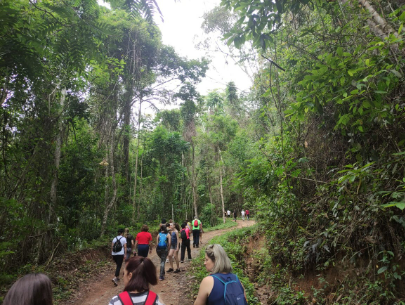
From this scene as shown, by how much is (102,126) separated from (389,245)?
1419cm

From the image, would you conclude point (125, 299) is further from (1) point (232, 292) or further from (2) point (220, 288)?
(1) point (232, 292)

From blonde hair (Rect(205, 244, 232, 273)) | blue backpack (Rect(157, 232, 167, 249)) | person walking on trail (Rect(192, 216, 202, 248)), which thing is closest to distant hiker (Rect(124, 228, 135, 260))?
blue backpack (Rect(157, 232, 167, 249))

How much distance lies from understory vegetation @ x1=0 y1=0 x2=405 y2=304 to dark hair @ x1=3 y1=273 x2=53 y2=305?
2.25 metres

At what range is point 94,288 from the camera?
7758 mm

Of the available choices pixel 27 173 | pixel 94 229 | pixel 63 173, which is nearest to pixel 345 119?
pixel 27 173

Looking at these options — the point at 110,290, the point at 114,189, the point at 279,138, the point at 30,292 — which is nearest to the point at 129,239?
the point at 110,290

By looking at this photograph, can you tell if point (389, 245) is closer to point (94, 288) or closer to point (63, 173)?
point (94, 288)

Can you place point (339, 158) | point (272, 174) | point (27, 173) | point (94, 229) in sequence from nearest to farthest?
1. point (339, 158)
2. point (272, 174)
3. point (27, 173)
4. point (94, 229)

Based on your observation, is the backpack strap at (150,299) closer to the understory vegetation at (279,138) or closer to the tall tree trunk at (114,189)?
the understory vegetation at (279,138)

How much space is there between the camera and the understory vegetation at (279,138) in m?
3.14

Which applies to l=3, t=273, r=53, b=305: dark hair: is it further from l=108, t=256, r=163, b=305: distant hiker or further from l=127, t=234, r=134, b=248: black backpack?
l=127, t=234, r=134, b=248: black backpack

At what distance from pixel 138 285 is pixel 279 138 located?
240 inches

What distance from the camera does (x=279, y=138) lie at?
736 cm

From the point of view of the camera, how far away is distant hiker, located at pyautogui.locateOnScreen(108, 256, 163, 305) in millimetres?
2158
